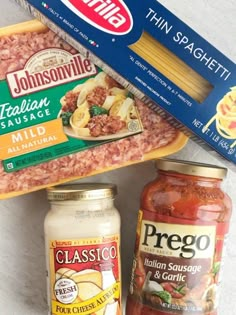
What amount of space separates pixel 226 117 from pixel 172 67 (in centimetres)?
12

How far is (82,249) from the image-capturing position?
840 millimetres

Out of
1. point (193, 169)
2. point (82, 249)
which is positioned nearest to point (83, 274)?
point (82, 249)

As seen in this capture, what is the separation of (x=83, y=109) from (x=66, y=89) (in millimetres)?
47

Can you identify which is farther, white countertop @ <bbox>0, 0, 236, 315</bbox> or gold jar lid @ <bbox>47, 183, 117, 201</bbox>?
white countertop @ <bbox>0, 0, 236, 315</bbox>

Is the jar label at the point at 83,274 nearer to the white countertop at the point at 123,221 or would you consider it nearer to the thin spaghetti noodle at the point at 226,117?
the white countertop at the point at 123,221

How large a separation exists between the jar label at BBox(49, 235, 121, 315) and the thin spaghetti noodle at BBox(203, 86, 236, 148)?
0.85ft

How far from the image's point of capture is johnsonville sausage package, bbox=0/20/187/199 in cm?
88

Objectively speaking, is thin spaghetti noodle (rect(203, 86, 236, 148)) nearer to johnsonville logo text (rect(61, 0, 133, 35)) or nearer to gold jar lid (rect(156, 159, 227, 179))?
gold jar lid (rect(156, 159, 227, 179))

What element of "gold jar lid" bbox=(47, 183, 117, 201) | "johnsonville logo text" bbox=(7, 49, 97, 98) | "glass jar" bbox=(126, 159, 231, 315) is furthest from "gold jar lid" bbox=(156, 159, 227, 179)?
"johnsonville logo text" bbox=(7, 49, 97, 98)

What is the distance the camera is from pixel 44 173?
90 cm

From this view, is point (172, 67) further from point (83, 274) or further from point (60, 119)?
point (83, 274)

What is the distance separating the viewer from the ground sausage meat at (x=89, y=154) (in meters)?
0.89

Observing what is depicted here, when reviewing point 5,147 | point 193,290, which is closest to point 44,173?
point 5,147

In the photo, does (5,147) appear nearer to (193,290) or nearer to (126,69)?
(126,69)
